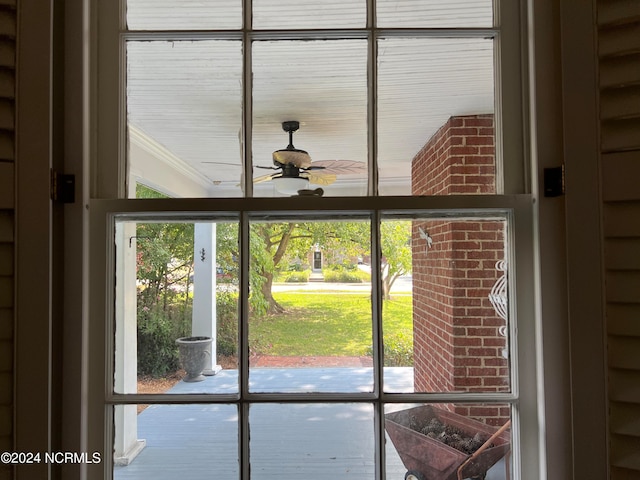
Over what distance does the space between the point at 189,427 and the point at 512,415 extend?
83cm

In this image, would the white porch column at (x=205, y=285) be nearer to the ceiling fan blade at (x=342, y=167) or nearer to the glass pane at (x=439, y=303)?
the ceiling fan blade at (x=342, y=167)

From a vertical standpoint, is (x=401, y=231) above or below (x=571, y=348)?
above

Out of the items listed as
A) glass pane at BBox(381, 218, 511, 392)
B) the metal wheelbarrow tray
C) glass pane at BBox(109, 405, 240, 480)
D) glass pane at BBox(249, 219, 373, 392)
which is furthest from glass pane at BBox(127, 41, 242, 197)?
the metal wheelbarrow tray

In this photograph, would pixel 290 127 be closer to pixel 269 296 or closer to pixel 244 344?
pixel 269 296

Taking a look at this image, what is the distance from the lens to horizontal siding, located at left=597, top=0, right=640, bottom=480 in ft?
2.42

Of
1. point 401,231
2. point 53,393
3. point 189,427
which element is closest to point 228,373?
point 189,427

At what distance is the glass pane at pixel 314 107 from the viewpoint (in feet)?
3.26

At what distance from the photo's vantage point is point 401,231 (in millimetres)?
973

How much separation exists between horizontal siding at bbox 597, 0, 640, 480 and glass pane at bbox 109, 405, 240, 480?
858 millimetres

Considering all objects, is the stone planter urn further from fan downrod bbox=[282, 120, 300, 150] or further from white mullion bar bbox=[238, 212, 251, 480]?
fan downrod bbox=[282, 120, 300, 150]

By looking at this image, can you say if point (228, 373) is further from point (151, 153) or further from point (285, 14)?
point (285, 14)

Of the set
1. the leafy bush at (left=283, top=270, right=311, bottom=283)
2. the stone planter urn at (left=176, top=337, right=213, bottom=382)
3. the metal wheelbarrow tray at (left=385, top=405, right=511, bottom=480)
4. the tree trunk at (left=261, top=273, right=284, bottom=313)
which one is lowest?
the metal wheelbarrow tray at (left=385, top=405, right=511, bottom=480)

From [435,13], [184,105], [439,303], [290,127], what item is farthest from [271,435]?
[435,13]

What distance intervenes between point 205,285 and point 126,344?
258 mm
